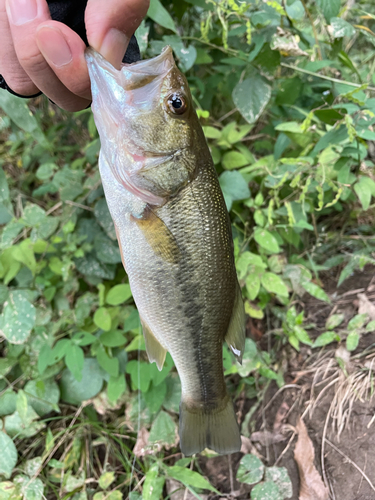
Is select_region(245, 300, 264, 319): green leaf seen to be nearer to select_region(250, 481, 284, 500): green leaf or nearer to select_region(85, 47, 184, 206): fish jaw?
select_region(250, 481, 284, 500): green leaf

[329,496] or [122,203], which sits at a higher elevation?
[122,203]

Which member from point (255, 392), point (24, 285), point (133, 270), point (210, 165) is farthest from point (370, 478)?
point (24, 285)

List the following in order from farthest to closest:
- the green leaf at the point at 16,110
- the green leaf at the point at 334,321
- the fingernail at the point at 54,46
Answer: the green leaf at the point at 334,321, the green leaf at the point at 16,110, the fingernail at the point at 54,46

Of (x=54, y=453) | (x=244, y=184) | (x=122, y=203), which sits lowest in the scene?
(x=54, y=453)

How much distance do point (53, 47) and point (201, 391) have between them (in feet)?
3.83

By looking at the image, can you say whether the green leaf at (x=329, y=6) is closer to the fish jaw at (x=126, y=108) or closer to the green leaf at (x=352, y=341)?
the fish jaw at (x=126, y=108)

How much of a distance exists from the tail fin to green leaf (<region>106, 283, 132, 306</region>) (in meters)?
0.61

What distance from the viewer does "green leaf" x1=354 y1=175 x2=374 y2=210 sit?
1.50 metres

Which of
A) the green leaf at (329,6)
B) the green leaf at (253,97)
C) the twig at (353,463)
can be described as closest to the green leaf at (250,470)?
the twig at (353,463)

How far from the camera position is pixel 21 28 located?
841 millimetres

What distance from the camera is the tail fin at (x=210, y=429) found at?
3.77ft

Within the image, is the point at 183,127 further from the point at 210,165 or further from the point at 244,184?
the point at 244,184

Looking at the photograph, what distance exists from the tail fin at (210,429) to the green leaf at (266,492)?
0.52 metres

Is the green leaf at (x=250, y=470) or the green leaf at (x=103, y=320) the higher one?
the green leaf at (x=103, y=320)
